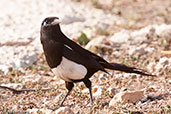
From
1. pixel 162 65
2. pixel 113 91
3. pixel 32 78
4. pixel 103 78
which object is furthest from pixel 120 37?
pixel 113 91

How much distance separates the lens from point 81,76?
5094mm

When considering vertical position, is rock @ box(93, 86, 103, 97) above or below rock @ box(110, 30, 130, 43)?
above

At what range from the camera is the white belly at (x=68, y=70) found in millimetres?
4938

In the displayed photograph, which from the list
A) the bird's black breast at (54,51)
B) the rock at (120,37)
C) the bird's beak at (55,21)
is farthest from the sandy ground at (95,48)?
the bird's beak at (55,21)

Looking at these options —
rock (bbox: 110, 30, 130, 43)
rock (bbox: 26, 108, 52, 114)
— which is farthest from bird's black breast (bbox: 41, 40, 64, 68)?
rock (bbox: 110, 30, 130, 43)

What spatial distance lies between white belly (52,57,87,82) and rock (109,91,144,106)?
0.56 meters

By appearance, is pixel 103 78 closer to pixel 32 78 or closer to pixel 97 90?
pixel 97 90

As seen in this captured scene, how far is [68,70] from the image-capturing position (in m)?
4.95

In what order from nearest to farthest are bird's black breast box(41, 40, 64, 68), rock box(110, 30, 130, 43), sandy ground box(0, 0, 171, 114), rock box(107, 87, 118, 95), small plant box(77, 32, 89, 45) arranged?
1. bird's black breast box(41, 40, 64, 68)
2. sandy ground box(0, 0, 171, 114)
3. rock box(107, 87, 118, 95)
4. small plant box(77, 32, 89, 45)
5. rock box(110, 30, 130, 43)

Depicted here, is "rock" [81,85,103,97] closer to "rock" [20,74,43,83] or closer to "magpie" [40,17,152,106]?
"magpie" [40,17,152,106]

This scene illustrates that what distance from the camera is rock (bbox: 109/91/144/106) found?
4949 millimetres

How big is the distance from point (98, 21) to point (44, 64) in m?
2.57

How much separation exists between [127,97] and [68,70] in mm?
838

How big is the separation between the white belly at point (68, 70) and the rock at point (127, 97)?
21.9 inches
